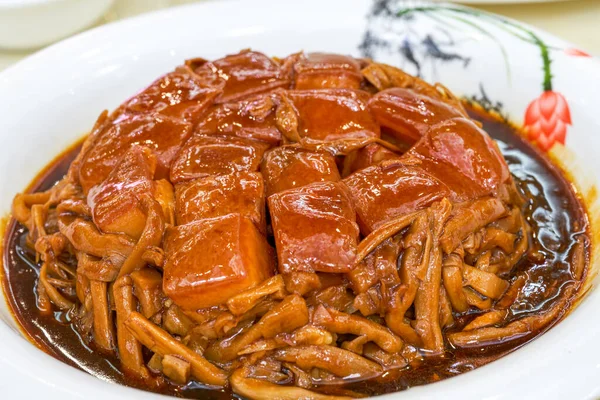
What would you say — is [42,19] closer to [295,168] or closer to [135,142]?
[135,142]

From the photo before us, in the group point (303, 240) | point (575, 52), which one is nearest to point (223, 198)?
point (303, 240)

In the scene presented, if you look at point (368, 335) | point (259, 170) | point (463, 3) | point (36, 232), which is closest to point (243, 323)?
point (368, 335)

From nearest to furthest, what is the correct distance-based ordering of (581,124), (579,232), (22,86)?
(579,232)
(581,124)
(22,86)

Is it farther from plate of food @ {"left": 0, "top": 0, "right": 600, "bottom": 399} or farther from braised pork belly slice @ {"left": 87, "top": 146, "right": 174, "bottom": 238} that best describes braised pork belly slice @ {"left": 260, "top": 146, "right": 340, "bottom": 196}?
braised pork belly slice @ {"left": 87, "top": 146, "right": 174, "bottom": 238}

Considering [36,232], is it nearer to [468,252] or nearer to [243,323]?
[243,323]

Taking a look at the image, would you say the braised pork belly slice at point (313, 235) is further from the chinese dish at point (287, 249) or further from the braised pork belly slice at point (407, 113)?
the braised pork belly slice at point (407, 113)

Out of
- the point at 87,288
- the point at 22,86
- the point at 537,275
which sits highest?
the point at 22,86

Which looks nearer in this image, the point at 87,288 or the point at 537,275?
the point at 87,288
